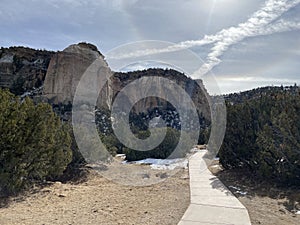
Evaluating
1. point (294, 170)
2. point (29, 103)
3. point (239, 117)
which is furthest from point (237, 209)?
point (29, 103)

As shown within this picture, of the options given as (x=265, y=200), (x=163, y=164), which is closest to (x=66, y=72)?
(x=163, y=164)

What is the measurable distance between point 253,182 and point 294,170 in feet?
3.85

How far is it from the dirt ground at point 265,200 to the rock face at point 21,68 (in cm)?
2653

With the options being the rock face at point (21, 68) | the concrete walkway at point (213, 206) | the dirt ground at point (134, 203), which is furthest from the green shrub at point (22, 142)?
the rock face at point (21, 68)

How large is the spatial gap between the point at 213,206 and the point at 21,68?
31672 millimetres

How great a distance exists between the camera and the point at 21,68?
32281 mm

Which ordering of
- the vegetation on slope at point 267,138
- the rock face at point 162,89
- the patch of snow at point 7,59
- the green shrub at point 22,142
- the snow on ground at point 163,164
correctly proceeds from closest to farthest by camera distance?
the green shrub at point 22,142 → the vegetation on slope at point 267,138 → the snow on ground at point 163,164 → the rock face at point 162,89 → the patch of snow at point 7,59

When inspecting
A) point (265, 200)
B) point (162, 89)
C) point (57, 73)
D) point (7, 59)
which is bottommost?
point (265, 200)

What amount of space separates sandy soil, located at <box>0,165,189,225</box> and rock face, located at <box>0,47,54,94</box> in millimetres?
25192

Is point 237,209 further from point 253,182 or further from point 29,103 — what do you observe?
point 29,103

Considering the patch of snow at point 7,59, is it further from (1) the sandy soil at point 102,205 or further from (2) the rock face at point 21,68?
(1) the sandy soil at point 102,205

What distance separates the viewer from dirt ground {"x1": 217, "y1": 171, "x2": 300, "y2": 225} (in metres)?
4.63

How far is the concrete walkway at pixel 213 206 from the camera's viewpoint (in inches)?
172

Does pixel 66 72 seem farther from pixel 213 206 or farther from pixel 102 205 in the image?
pixel 213 206
